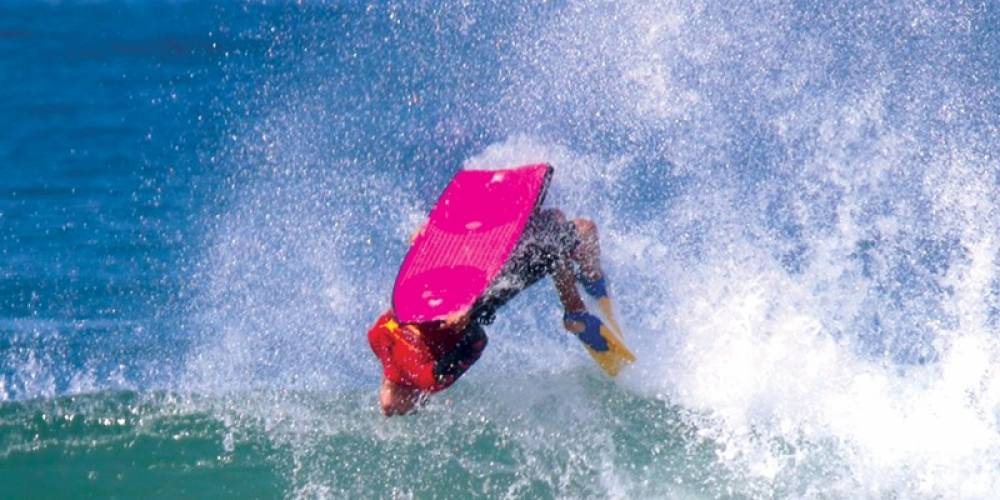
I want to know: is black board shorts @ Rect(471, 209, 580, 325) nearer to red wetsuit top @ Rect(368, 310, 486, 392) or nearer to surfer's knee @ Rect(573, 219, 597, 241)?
surfer's knee @ Rect(573, 219, 597, 241)

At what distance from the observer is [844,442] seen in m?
3.83

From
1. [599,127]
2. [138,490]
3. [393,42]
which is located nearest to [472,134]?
[599,127]

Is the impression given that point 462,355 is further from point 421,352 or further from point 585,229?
point 585,229

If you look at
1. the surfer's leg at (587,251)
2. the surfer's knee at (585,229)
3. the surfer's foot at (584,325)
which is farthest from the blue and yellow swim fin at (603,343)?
the surfer's knee at (585,229)

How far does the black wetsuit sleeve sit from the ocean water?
467mm

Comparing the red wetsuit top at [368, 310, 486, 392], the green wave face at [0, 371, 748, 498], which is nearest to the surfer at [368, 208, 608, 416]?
the red wetsuit top at [368, 310, 486, 392]

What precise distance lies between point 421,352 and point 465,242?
0.44 meters

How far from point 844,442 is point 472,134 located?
3.27 meters

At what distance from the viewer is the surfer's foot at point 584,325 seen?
12.6 feet

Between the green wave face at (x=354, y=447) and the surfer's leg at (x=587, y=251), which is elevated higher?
the surfer's leg at (x=587, y=251)

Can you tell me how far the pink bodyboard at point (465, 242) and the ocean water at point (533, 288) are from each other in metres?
0.66

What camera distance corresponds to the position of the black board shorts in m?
3.65

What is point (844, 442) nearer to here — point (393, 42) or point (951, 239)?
point (951, 239)

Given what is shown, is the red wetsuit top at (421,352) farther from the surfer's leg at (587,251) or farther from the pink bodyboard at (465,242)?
the surfer's leg at (587,251)
